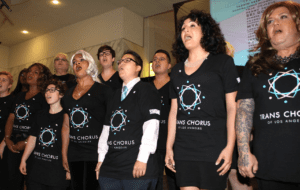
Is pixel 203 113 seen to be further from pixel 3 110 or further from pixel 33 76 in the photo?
pixel 3 110

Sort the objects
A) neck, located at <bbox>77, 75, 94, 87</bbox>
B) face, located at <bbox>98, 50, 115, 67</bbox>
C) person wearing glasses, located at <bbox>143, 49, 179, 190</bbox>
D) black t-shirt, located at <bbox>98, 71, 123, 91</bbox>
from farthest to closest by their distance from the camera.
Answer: face, located at <bbox>98, 50, 115, 67</bbox>
black t-shirt, located at <bbox>98, 71, 123, 91</bbox>
person wearing glasses, located at <bbox>143, 49, 179, 190</bbox>
neck, located at <bbox>77, 75, 94, 87</bbox>

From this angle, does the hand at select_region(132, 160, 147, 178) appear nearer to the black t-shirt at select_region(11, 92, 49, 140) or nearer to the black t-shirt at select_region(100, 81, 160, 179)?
the black t-shirt at select_region(100, 81, 160, 179)

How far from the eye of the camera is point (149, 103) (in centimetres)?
216

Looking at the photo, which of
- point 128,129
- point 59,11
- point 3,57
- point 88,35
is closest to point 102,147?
point 128,129

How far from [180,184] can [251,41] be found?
310 centimetres

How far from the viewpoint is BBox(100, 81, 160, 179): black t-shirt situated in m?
2.02

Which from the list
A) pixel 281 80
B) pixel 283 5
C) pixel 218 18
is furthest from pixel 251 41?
pixel 281 80

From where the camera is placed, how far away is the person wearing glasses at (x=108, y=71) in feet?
11.9

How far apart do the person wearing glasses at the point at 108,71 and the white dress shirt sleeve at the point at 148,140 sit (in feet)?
5.27

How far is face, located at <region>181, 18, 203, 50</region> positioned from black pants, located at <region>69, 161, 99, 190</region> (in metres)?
1.38

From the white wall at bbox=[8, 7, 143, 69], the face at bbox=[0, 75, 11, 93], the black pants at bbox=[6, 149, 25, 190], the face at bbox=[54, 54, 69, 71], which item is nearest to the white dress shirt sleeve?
the black pants at bbox=[6, 149, 25, 190]

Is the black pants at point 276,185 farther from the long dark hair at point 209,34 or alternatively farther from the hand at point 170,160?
the long dark hair at point 209,34

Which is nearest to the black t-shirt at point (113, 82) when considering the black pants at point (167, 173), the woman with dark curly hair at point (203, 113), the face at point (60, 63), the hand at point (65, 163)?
the face at point (60, 63)

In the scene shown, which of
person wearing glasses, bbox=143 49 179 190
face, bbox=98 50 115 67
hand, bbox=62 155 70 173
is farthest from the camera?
face, bbox=98 50 115 67
